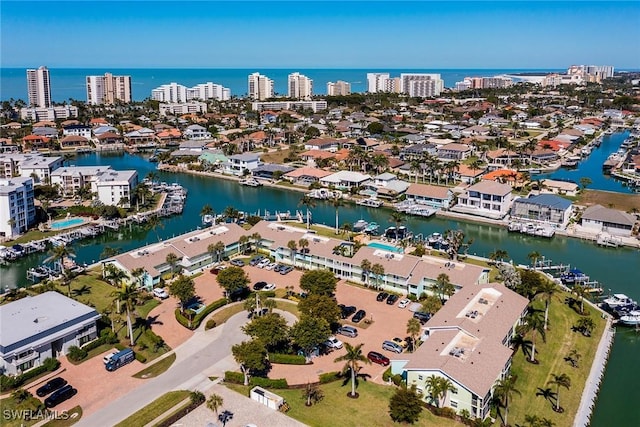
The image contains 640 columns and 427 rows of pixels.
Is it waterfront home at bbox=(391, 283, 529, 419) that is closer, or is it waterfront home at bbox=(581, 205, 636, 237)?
waterfront home at bbox=(391, 283, 529, 419)

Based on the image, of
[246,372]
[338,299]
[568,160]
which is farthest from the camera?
[568,160]

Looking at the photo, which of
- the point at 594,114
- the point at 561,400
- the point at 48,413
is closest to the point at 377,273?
the point at 561,400

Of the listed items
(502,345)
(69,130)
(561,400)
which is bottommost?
(561,400)

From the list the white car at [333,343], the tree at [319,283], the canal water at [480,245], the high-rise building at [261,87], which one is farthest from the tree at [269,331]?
the high-rise building at [261,87]

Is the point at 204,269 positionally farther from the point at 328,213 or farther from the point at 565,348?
the point at 565,348

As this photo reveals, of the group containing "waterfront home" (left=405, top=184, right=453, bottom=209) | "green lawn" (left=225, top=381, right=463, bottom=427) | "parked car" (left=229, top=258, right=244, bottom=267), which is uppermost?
"waterfront home" (left=405, top=184, right=453, bottom=209)

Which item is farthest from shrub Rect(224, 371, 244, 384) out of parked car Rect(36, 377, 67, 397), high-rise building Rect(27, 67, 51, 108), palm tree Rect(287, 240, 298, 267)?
high-rise building Rect(27, 67, 51, 108)

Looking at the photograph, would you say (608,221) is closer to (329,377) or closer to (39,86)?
(329,377)

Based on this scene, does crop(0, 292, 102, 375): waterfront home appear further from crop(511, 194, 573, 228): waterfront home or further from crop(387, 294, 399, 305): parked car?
crop(511, 194, 573, 228): waterfront home
